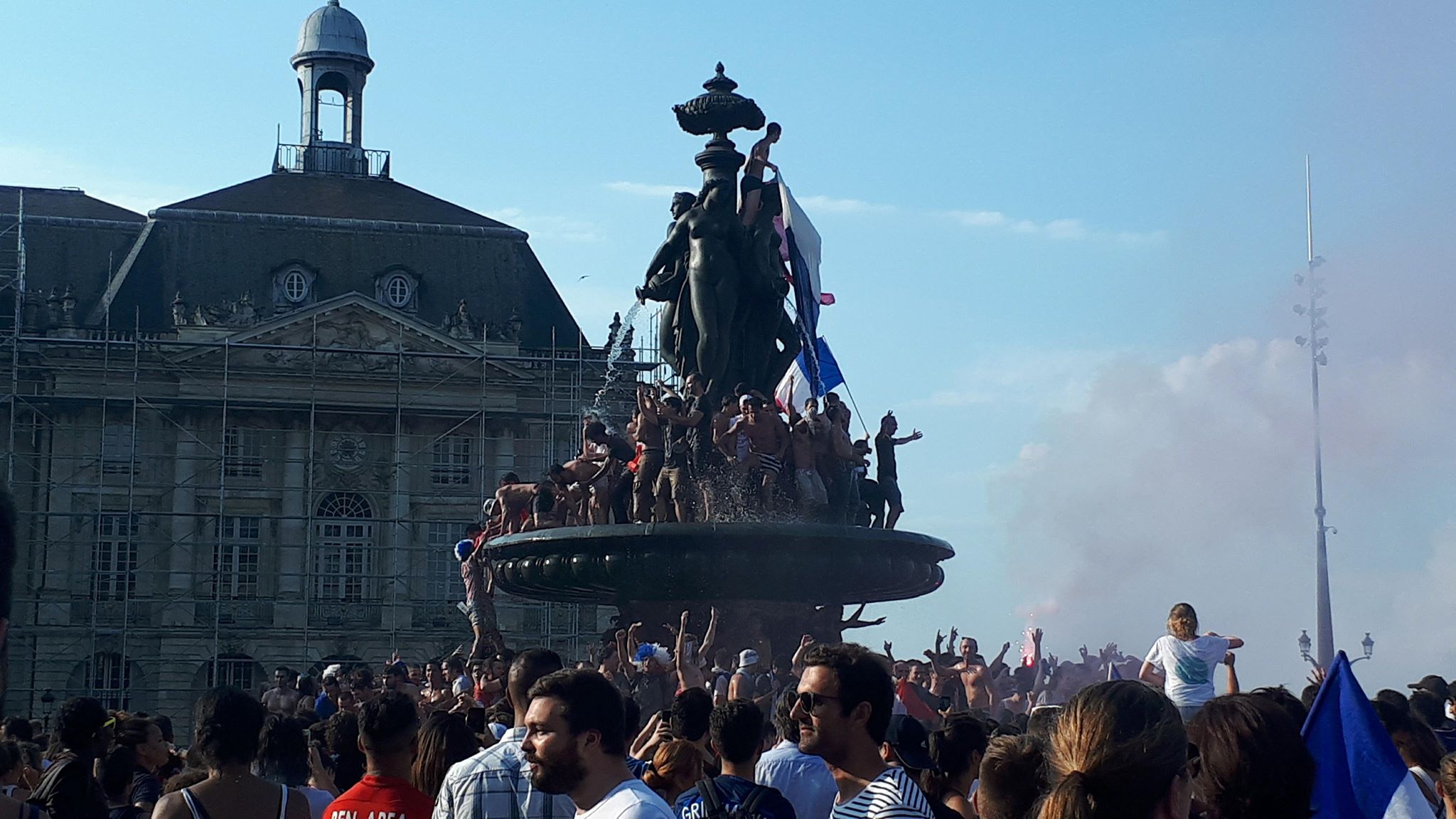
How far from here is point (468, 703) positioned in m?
10.7

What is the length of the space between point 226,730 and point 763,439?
11.3 m

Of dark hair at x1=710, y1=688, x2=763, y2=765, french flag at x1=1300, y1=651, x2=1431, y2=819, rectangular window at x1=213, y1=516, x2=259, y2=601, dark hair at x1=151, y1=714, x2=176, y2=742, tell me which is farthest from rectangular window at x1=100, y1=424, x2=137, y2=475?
french flag at x1=1300, y1=651, x2=1431, y2=819

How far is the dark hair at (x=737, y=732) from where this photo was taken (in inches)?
252

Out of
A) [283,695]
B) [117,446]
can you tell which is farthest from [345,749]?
[117,446]

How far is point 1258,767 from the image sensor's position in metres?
4.05

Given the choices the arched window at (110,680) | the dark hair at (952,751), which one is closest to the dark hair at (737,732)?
the dark hair at (952,751)

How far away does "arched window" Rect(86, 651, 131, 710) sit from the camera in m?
48.1

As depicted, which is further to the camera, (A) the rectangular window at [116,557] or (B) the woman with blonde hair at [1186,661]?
(A) the rectangular window at [116,557]

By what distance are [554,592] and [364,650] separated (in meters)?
33.6

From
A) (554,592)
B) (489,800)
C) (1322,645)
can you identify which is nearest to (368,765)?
(489,800)

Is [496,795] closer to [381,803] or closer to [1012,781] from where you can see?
[381,803]

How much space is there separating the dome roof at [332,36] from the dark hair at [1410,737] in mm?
58008

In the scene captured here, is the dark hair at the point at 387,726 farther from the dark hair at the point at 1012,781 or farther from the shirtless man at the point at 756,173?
the shirtless man at the point at 756,173

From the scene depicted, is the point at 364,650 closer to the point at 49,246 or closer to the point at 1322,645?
the point at 49,246
